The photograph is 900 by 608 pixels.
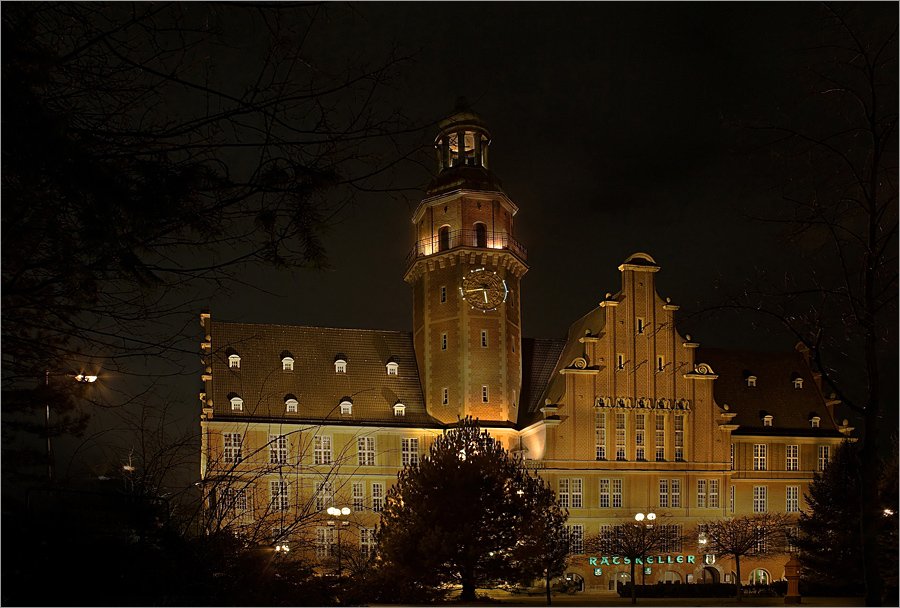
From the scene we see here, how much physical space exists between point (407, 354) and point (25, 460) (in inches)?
1825

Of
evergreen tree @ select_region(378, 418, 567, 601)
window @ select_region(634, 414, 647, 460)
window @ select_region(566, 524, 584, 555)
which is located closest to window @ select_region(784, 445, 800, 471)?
window @ select_region(634, 414, 647, 460)

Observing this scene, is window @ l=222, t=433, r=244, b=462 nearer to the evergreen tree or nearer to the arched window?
the evergreen tree

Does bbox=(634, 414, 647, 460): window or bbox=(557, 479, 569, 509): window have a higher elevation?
bbox=(634, 414, 647, 460): window

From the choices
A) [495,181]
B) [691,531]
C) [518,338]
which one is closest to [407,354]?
[518,338]

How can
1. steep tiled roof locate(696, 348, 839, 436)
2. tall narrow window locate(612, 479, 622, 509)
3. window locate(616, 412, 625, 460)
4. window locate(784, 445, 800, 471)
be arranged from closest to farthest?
1. tall narrow window locate(612, 479, 622, 509)
2. window locate(616, 412, 625, 460)
3. window locate(784, 445, 800, 471)
4. steep tiled roof locate(696, 348, 839, 436)

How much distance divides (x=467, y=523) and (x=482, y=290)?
80.5 ft

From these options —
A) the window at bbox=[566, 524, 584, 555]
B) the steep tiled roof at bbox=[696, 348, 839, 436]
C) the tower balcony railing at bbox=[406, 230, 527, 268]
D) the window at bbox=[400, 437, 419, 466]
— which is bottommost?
the window at bbox=[566, 524, 584, 555]

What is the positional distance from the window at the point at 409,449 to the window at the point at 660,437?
615 inches

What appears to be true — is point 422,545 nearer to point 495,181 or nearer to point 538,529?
point 538,529

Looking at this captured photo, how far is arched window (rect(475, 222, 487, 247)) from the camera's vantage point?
2390 inches

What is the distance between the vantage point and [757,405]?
64.1m

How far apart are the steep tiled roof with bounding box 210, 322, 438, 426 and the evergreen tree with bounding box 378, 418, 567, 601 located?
1744cm

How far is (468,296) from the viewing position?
193 ft

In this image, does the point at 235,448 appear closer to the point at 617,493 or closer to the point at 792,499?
the point at 617,493
